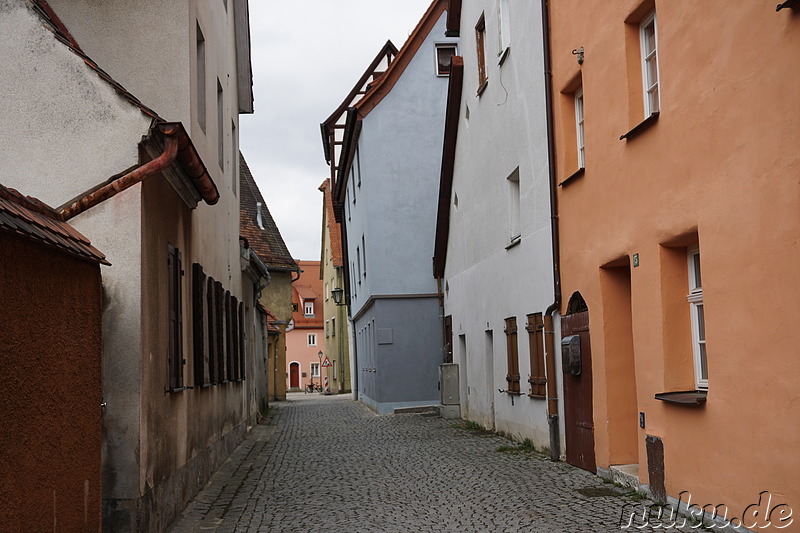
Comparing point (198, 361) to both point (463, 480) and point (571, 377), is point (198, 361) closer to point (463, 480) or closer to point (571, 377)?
point (463, 480)

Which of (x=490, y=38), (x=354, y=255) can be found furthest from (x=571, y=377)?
(x=354, y=255)

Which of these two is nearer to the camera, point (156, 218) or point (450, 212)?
point (156, 218)

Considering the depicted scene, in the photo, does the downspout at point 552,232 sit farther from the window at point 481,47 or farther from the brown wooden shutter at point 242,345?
the brown wooden shutter at point 242,345

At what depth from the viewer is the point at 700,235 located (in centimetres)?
791

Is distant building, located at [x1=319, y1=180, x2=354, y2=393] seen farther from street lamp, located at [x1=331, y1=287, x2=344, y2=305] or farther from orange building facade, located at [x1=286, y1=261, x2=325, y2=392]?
orange building facade, located at [x1=286, y1=261, x2=325, y2=392]

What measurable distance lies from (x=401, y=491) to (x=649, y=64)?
533 centimetres

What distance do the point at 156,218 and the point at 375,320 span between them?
19.8 meters

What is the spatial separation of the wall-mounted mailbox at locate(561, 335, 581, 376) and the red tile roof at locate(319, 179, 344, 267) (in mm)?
35589

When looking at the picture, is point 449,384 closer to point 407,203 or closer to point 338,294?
point 407,203

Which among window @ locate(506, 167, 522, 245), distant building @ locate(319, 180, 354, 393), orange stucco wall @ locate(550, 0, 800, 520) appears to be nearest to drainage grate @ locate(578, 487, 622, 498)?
orange stucco wall @ locate(550, 0, 800, 520)

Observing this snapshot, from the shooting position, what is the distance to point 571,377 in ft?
39.7

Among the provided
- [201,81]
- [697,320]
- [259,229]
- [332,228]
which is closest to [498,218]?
[201,81]

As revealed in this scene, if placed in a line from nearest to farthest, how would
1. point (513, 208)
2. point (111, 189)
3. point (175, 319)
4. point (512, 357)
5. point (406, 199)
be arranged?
point (111, 189), point (175, 319), point (513, 208), point (512, 357), point (406, 199)

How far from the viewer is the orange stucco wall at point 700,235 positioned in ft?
21.6
